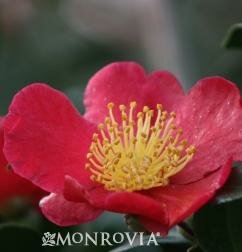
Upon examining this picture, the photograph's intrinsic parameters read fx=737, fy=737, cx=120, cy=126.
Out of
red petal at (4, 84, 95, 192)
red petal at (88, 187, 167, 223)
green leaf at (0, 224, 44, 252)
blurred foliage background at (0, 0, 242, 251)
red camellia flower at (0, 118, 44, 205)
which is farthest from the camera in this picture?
blurred foliage background at (0, 0, 242, 251)

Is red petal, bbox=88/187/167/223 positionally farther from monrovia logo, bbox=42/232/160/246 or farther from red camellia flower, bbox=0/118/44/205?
red camellia flower, bbox=0/118/44/205

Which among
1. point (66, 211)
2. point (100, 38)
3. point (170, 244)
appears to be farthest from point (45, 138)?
point (100, 38)

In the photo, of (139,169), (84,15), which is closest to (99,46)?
(84,15)

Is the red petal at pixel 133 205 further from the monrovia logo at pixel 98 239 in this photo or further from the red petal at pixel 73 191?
the monrovia logo at pixel 98 239

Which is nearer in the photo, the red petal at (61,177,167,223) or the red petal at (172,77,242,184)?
the red petal at (61,177,167,223)

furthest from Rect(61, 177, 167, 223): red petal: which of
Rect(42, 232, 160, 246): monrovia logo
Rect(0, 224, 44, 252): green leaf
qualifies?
Rect(0, 224, 44, 252): green leaf

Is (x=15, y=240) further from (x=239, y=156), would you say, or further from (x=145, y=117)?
(x=239, y=156)

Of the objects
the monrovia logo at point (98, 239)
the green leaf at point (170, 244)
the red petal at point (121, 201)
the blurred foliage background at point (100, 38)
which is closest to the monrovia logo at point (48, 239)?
the monrovia logo at point (98, 239)

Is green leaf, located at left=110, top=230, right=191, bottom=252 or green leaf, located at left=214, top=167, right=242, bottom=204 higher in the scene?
green leaf, located at left=214, top=167, right=242, bottom=204
